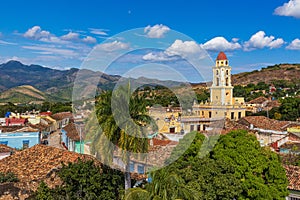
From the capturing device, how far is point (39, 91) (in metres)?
105

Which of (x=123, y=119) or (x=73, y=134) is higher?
(x=123, y=119)

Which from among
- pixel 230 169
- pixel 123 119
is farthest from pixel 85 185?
pixel 230 169

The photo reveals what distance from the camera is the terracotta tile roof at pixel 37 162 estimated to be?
1262cm

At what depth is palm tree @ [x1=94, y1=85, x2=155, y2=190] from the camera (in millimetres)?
9039

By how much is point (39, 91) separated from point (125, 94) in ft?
331

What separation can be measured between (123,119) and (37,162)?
6.45 m

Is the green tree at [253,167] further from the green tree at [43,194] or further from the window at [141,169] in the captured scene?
the green tree at [43,194]

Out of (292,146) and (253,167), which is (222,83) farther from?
(253,167)

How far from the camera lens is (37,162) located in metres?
14.1

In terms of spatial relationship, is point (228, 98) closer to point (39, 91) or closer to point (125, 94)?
point (125, 94)

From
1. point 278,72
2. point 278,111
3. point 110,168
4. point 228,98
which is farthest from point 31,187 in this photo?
point 278,72

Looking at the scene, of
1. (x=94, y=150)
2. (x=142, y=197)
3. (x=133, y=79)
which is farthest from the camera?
(x=94, y=150)

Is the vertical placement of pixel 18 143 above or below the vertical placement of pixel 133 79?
below

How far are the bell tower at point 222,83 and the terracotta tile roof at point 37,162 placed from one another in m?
22.6
